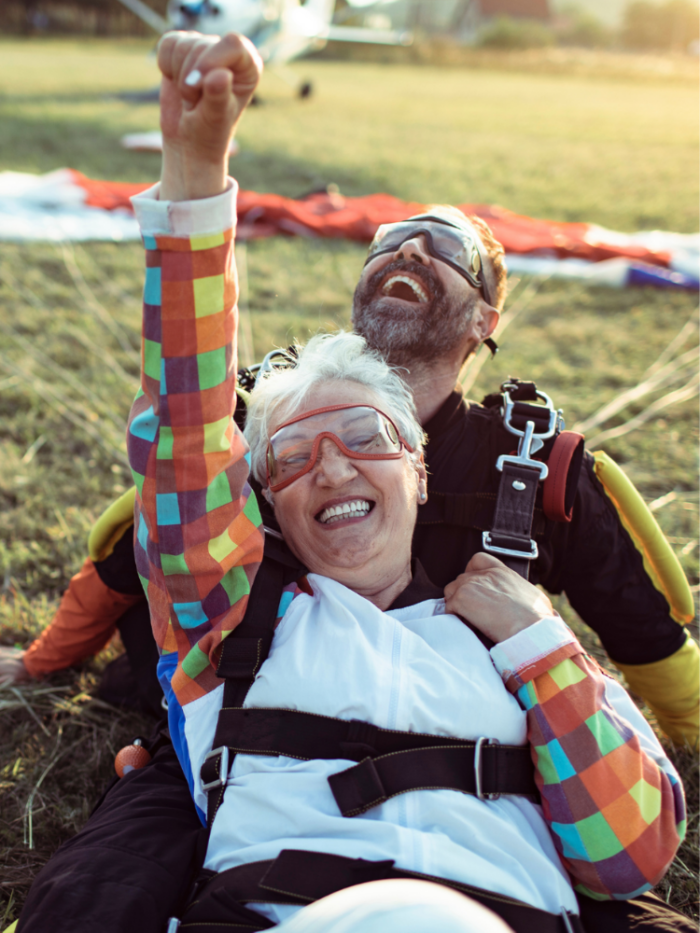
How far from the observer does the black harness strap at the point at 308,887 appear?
4.36 ft

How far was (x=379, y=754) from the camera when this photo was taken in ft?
4.88

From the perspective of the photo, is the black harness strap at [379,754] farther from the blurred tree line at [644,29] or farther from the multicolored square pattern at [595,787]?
the blurred tree line at [644,29]

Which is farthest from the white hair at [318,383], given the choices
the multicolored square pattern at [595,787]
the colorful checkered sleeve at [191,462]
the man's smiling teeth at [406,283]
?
the multicolored square pattern at [595,787]

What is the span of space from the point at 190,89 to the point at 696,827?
2547 millimetres

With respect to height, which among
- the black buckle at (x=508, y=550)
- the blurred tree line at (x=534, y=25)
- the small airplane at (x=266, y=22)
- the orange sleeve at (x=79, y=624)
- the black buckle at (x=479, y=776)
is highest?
the blurred tree line at (x=534, y=25)

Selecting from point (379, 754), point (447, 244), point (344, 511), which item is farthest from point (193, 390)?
point (447, 244)

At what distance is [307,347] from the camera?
2111mm

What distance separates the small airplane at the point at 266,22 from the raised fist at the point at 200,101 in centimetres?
1305

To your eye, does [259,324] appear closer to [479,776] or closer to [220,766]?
[220,766]

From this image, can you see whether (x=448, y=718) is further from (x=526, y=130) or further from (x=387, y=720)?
(x=526, y=130)

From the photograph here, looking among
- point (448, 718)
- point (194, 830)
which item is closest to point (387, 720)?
point (448, 718)

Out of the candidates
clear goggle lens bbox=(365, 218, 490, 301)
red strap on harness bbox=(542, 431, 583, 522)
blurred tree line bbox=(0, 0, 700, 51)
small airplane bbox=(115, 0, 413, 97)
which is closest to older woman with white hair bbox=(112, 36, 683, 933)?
red strap on harness bbox=(542, 431, 583, 522)

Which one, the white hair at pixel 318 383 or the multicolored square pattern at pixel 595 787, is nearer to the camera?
the multicolored square pattern at pixel 595 787

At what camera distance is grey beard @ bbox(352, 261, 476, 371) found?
2.43 metres
